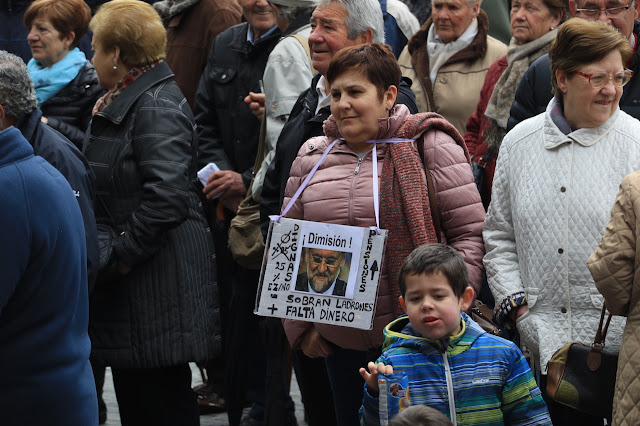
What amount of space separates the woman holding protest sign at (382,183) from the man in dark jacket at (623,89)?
79 centimetres

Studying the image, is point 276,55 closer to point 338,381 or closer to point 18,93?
point 18,93

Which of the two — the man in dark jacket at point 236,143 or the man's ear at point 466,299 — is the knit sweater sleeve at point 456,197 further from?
the man in dark jacket at point 236,143

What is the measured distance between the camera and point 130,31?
579cm

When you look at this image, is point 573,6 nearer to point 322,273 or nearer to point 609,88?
point 609,88

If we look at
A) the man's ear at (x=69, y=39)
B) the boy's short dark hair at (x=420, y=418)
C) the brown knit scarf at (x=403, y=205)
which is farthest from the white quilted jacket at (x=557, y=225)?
the man's ear at (x=69, y=39)

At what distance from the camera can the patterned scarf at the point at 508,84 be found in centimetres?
599

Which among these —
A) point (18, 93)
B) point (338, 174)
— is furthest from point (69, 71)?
point (338, 174)

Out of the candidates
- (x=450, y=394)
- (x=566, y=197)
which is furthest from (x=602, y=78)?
(x=450, y=394)

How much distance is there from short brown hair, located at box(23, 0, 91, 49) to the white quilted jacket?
144 inches

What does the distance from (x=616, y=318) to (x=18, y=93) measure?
2.75 m

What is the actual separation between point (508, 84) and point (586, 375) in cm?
209

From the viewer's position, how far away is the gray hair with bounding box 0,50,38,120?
495 centimetres

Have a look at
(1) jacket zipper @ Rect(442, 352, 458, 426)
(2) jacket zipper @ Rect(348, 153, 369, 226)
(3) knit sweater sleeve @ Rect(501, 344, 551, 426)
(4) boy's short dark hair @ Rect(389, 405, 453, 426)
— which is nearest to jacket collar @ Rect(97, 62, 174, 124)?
(2) jacket zipper @ Rect(348, 153, 369, 226)

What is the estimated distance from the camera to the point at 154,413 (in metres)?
5.82
